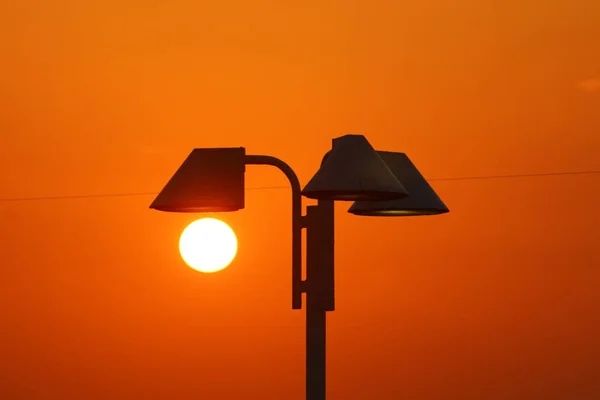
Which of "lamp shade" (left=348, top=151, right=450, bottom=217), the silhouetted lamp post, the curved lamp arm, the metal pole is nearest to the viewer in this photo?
the silhouetted lamp post

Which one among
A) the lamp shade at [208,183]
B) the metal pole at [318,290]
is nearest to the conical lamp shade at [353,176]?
the metal pole at [318,290]

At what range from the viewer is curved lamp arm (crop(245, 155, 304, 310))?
20.5 feet

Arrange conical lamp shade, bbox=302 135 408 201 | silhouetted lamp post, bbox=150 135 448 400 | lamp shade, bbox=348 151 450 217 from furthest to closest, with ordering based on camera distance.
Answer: lamp shade, bbox=348 151 450 217 → silhouetted lamp post, bbox=150 135 448 400 → conical lamp shade, bbox=302 135 408 201

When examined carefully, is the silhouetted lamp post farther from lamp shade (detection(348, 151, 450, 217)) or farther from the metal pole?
lamp shade (detection(348, 151, 450, 217))

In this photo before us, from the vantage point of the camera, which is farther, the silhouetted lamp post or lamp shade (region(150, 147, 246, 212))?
lamp shade (region(150, 147, 246, 212))

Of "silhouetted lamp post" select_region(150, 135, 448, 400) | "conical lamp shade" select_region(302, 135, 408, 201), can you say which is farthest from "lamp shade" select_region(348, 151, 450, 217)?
"conical lamp shade" select_region(302, 135, 408, 201)

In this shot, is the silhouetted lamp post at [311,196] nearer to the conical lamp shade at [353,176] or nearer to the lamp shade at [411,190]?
the conical lamp shade at [353,176]

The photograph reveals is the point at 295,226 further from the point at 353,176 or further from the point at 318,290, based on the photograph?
the point at 353,176

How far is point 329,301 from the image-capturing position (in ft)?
20.3

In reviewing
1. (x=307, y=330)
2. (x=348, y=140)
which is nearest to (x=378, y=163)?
(x=348, y=140)

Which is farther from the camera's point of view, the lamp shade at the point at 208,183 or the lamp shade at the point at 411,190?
the lamp shade at the point at 411,190

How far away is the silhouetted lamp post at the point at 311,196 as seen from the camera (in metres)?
5.95

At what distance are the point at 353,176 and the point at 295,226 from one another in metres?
0.71

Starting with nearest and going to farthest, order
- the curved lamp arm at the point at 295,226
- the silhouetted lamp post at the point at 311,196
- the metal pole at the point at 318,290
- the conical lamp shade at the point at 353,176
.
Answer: the conical lamp shade at the point at 353,176 < the silhouetted lamp post at the point at 311,196 < the metal pole at the point at 318,290 < the curved lamp arm at the point at 295,226
